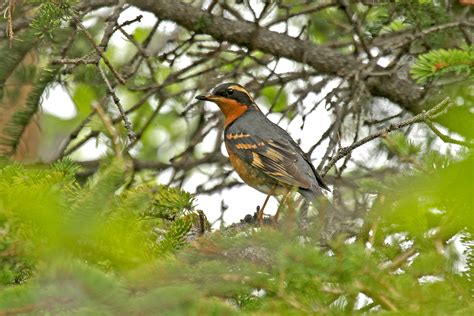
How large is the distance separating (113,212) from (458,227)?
1.01m

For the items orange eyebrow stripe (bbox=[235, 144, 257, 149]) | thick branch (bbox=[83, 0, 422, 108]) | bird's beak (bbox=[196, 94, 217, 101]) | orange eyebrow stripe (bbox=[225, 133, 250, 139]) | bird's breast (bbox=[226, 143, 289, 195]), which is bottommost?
bird's breast (bbox=[226, 143, 289, 195])

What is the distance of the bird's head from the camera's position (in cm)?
721

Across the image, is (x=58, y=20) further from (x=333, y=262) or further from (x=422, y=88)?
(x=422, y=88)

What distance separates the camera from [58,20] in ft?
15.4

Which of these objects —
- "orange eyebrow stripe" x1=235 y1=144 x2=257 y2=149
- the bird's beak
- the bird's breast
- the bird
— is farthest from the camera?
the bird's beak

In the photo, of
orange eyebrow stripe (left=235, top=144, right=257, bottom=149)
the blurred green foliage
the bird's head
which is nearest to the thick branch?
the bird's head

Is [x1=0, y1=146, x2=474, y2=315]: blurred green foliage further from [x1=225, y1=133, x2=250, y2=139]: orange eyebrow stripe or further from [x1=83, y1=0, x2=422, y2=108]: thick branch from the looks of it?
[x1=83, y1=0, x2=422, y2=108]: thick branch

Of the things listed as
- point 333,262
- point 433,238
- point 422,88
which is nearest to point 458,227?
point 433,238

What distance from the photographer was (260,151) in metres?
6.59

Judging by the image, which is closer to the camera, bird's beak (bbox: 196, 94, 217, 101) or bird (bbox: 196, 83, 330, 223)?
bird (bbox: 196, 83, 330, 223)

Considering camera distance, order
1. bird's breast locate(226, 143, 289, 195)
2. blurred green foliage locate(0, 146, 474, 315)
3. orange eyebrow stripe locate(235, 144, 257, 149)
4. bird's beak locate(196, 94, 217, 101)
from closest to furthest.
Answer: blurred green foliage locate(0, 146, 474, 315) → bird's breast locate(226, 143, 289, 195) → orange eyebrow stripe locate(235, 144, 257, 149) → bird's beak locate(196, 94, 217, 101)

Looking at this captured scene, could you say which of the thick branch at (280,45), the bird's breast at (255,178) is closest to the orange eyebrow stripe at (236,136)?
the bird's breast at (255,178)

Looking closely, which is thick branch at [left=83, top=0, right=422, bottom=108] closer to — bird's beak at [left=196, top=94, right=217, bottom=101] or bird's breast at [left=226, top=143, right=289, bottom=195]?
bird's beak at [left=196, top=94, right=217, bottom=101]

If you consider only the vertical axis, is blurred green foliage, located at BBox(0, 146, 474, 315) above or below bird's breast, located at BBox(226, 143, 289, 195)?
below
